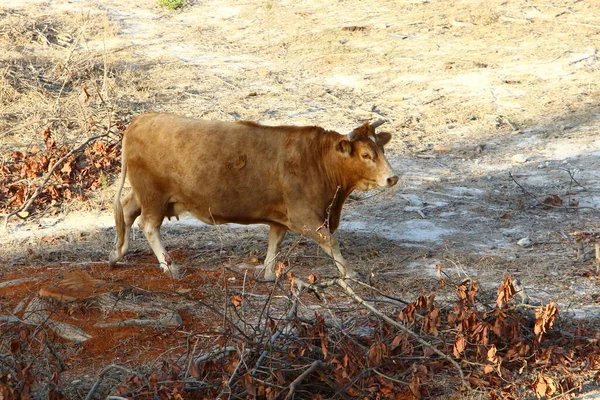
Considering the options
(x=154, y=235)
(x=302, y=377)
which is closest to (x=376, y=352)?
(x=302, y=377)

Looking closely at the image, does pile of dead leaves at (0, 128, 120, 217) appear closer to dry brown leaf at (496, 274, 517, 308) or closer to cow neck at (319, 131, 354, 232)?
cow neck at (319, 131, 354, 232)

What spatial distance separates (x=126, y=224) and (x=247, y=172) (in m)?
1.37

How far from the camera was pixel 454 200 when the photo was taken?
422 inches

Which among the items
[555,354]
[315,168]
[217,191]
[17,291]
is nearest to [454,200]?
[315,168]

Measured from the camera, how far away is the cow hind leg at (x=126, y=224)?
8.64 m

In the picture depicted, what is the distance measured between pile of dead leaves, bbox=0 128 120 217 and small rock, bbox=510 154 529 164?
515 centimetres

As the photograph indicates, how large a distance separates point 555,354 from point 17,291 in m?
4.46

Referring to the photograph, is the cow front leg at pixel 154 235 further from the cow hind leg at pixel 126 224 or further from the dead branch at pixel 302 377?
the dead branch at pixel 302 377

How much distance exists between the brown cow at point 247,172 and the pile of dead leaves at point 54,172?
8.23ft

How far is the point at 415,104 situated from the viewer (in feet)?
45.5

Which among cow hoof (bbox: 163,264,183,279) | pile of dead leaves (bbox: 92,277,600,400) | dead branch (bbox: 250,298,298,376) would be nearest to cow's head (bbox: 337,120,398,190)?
cow hoof (bbox: 163,264,183,279)

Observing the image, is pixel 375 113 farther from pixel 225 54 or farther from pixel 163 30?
pixel 163 30

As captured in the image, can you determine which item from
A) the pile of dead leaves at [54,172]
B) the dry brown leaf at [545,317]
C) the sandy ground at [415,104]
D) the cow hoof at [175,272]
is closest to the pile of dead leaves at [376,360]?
the dry brown leaf at [545,317]

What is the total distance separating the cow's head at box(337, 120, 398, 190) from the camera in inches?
334
